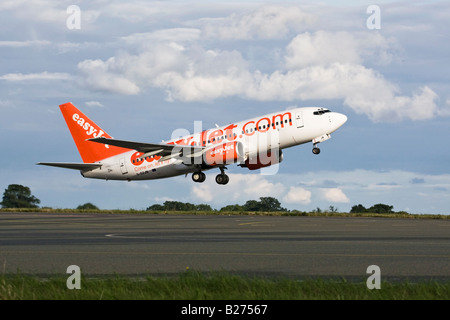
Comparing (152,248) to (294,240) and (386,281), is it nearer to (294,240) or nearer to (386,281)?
(294,240)

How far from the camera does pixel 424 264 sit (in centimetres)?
1430

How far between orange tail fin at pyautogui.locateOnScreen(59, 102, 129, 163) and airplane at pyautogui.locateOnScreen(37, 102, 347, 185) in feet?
3.62

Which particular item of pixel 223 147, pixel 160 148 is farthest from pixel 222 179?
pixel 160 148

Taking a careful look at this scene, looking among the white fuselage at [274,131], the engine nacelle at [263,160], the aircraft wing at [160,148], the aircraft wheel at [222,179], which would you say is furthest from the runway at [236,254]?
the aircraft wheel at [222,179]

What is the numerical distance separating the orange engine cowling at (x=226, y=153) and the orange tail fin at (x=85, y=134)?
12.0 meters

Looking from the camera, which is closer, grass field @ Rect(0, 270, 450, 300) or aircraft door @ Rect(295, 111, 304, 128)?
grass field @ Rect(0, 270, 450, 300)

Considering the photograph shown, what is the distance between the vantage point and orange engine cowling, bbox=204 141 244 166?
158 ft

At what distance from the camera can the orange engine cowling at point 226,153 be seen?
158 ft

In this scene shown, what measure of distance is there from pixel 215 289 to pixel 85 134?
51078 millimetres

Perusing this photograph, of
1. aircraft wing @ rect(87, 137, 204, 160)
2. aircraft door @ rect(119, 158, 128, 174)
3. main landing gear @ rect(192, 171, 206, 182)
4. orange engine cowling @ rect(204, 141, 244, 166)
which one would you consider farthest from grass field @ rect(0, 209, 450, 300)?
aircraft door @ rect(119, 158, 128, 174)

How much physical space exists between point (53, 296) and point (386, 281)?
514 centimetres

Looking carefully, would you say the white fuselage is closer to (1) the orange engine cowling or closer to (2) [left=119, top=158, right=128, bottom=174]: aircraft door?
(1) the orange engine cowling
